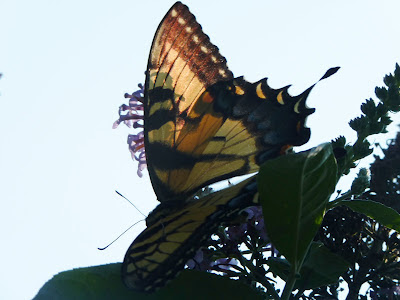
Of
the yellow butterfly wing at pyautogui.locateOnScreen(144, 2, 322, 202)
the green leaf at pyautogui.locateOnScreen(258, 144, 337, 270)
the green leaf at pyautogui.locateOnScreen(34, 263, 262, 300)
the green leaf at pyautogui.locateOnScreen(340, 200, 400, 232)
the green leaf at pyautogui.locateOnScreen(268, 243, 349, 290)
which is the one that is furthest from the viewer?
the yellow butterfly wing at pyautogui.locateOnScreen(144, 2, 322, 202)

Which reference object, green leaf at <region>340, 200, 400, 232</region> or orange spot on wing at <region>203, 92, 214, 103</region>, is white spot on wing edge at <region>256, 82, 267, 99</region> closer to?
orange spot on wing at <region>203, 92, 214, 103</region>

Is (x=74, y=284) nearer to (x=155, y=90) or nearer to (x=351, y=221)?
(x=155, y=90)

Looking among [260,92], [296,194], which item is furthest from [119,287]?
[260,92]

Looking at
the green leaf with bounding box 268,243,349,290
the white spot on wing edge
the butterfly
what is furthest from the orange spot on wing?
the green leaf with bounding box 268,243,349,290

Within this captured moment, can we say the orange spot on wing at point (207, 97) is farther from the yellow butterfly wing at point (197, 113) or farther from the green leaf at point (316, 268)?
the green leaf at point (316, 268)

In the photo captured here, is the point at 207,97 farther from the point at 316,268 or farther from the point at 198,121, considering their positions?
the point at 316,268

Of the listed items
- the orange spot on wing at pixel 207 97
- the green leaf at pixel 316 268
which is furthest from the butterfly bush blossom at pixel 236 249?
the orange spot on wing at pixel 207 97
